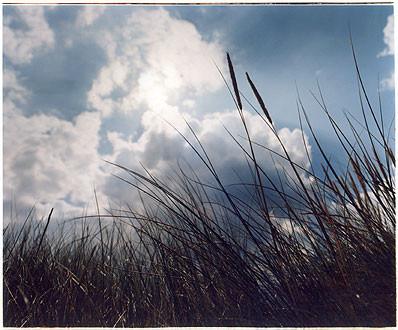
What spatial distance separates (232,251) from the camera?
1.60 m

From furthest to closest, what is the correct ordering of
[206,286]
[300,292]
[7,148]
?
[7,148], [206,286], [300,292]

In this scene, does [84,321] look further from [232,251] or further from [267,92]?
[267,92]

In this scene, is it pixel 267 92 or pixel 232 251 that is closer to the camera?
pixel 232 251

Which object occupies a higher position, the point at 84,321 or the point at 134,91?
the point at 134,91

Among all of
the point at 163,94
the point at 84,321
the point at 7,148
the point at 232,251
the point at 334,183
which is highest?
the point at 163,94

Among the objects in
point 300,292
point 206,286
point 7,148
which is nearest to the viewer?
point 300,292

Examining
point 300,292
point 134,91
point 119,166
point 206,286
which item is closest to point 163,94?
point 134,91

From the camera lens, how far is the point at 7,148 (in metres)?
1.85

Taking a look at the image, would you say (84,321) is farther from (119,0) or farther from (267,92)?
(119,0)

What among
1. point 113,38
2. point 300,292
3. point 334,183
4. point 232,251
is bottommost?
point 300,292

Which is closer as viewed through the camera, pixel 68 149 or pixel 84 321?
pixel 84 321

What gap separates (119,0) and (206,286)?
1182 mm

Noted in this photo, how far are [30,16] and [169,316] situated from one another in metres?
1.30

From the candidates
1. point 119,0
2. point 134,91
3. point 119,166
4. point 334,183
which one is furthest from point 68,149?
point 334,183
